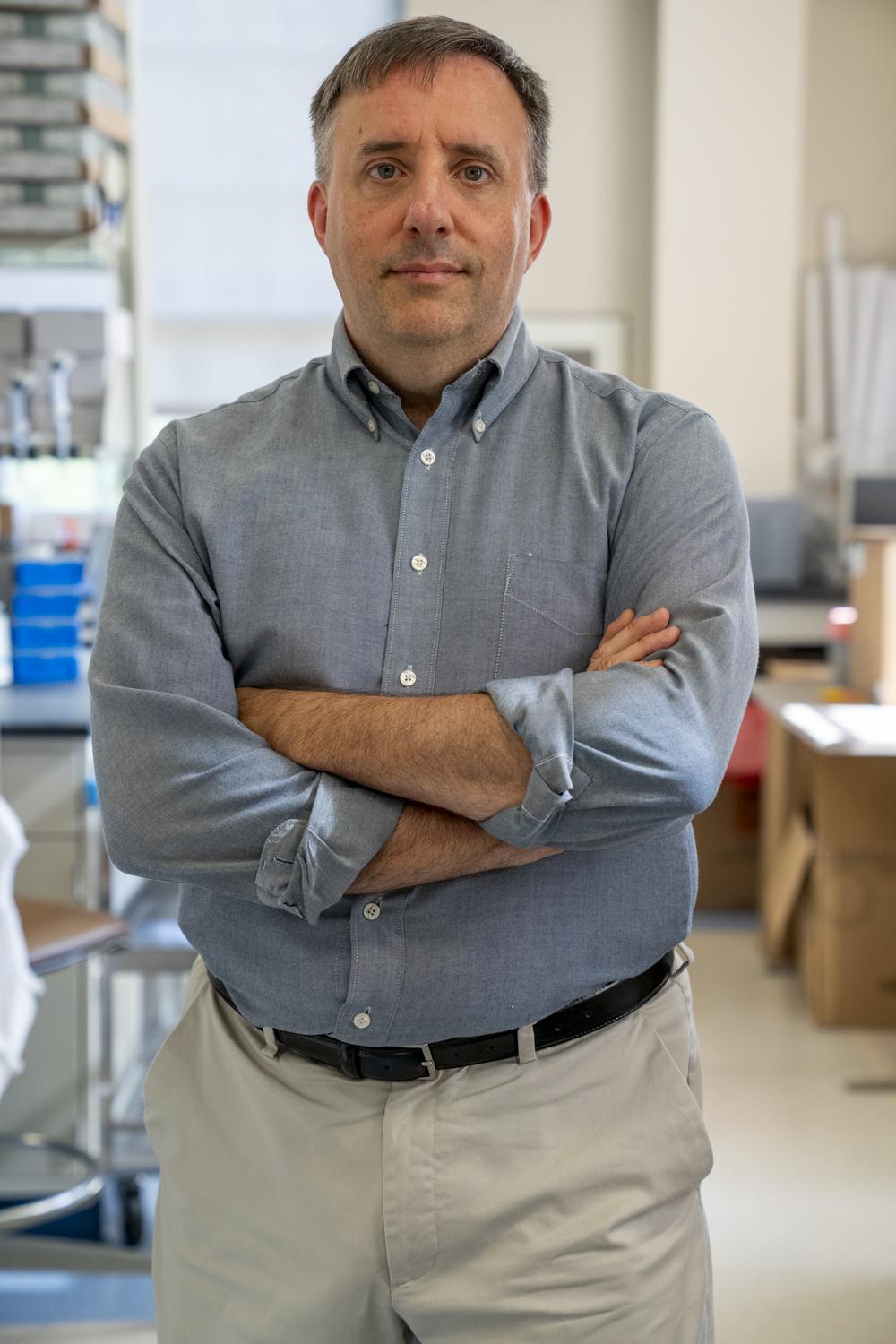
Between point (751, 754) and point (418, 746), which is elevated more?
point (418, 746)

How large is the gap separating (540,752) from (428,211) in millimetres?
505

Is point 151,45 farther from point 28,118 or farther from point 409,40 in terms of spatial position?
point 409,40

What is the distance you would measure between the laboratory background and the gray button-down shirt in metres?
1.04

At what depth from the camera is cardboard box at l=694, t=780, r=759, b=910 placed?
177 inches

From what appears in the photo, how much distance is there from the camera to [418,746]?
4.02 feet

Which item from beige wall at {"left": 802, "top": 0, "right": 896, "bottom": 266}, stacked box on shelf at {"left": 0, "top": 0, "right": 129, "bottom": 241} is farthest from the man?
beige wall at {"left": 802, "top": 0, "right": 896, "bottom": 266}

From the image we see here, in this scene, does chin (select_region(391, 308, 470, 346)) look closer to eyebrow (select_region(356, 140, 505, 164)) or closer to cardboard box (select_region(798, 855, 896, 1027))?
eyebrow (select_region(356, 140, 505, 164))

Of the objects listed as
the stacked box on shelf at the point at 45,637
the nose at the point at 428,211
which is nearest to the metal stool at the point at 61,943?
the stacked box on shelf at the point at 45,637

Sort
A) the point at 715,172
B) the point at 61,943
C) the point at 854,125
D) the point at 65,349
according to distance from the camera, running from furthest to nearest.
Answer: the point at 854,125 → the point at 715,172 → the point at 65,349 → the point at 61,943

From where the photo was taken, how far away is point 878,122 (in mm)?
5566

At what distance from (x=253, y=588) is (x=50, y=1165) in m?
1.87

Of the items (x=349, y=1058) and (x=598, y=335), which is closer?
(x=349, y=1058)

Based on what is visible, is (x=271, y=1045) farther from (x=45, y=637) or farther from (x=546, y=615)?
(x=45, y=637)

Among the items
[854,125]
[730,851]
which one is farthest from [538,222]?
[854,125]
